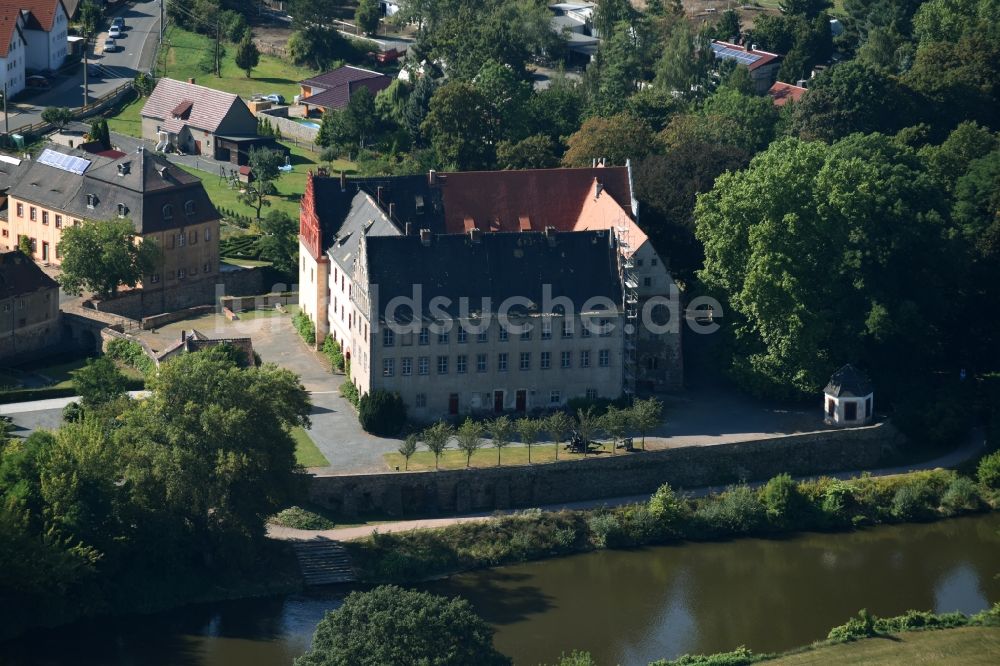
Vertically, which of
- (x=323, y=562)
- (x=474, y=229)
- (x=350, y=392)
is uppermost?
(x=474, y=229)

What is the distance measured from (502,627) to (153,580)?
46.5 ft

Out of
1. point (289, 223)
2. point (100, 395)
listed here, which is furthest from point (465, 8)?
point (100, 395)

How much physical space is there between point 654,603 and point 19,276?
38977 millimetres

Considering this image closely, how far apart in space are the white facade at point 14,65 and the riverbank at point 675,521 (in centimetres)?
6788

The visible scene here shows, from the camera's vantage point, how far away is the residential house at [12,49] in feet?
463

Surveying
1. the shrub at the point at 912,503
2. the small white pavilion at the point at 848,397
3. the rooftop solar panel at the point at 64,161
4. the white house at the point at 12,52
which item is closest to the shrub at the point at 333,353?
the rooftop solar panel at the point at 64,161

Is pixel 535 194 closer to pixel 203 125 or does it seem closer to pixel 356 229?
pixel 356 229

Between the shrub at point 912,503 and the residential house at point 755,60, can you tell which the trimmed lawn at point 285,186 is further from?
the shrub at point 912,503

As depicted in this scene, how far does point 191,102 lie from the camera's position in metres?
137

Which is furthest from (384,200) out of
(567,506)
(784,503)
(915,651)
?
(915,651)

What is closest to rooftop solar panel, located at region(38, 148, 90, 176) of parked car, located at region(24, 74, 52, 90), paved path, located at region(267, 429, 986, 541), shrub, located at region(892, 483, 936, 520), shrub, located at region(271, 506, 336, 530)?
parked car, located at region(24, 74, 52, 90)

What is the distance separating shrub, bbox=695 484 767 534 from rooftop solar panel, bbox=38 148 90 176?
1706 inches

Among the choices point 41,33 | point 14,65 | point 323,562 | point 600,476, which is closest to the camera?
point 323,562

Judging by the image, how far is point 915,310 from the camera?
9688 centimetres
